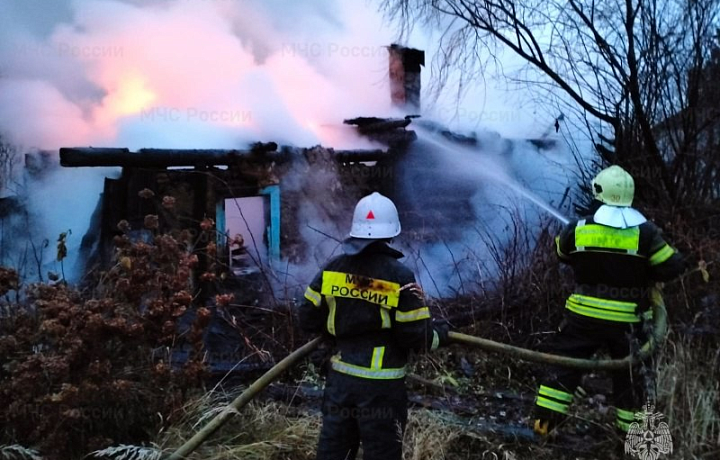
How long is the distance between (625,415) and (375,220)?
6.80 feet

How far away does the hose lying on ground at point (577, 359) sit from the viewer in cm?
350

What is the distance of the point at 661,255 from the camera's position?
12.9ft

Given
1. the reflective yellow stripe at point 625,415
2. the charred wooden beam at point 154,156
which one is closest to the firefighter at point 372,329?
the reflective yellow stripe at point 625,415

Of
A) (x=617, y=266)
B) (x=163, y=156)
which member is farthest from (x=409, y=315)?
(x=163, y=156)

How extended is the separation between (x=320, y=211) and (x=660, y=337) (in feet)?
14.7

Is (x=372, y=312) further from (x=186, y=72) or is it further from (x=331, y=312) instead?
(x=186, y=72)

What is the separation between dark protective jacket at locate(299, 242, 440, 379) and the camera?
318 centimetres

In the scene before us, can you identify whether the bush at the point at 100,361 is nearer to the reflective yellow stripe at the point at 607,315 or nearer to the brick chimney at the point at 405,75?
the reflective yellow stripe at the point at 607,315

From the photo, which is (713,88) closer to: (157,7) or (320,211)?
(320,211)

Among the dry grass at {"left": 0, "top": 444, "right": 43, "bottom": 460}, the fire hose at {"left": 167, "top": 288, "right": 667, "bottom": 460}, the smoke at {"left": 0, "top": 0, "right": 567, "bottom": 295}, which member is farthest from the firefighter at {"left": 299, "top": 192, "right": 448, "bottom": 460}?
the smoke at {"left": 0, "top": 0, "right": 567, "bottom": 295}

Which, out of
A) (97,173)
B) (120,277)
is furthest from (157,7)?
(120,277)

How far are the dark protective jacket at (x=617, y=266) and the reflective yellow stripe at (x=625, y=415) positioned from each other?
0.55m

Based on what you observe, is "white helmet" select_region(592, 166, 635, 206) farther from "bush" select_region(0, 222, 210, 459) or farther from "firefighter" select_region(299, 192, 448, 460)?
"bush" select_region(0, 222, 210, 459)

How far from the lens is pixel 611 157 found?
6.34m
